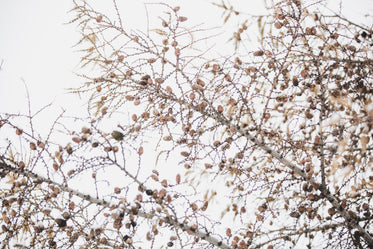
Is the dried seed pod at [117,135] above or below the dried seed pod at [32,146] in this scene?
above

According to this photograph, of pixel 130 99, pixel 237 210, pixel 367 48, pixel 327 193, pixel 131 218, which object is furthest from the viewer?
pixel 237 210

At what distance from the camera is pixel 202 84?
7.66 ft

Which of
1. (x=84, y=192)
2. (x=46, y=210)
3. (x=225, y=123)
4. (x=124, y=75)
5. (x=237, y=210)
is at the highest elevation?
(x=124, y=75)

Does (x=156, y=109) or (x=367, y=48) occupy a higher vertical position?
(x=367, y=48)

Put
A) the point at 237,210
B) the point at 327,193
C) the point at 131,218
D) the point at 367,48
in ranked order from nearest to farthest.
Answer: the point at 131,218 → the point at 367,48 → the point at 327,193 → the point at 237,210

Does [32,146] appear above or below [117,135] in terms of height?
below

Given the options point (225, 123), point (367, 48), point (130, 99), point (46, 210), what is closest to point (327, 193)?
point (225, 123)

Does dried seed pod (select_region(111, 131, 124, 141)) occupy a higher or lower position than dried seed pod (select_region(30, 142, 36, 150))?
higher

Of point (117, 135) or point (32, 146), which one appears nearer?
point (117, 135)

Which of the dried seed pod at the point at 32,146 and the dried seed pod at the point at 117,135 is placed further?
the dried seed pod at the point at 32,146

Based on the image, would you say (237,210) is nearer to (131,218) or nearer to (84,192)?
(131,218)

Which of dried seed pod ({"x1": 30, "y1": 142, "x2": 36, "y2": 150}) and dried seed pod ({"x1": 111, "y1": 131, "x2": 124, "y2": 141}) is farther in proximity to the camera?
dried seed pod ({"x1": 30, "y1": 142, "x2": 36, "y2": 150})

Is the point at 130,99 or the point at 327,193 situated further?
the point at 130,99

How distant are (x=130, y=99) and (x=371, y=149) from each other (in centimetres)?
220
